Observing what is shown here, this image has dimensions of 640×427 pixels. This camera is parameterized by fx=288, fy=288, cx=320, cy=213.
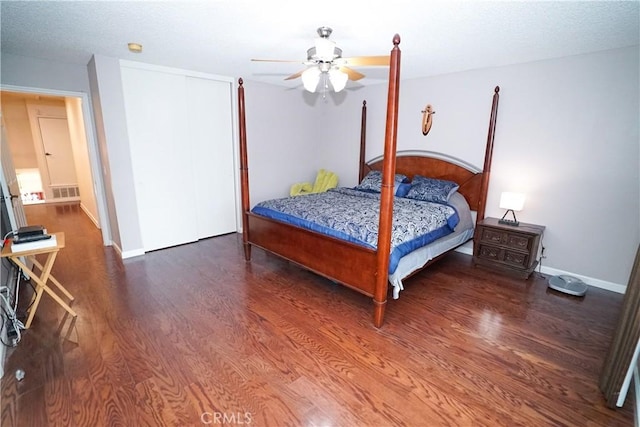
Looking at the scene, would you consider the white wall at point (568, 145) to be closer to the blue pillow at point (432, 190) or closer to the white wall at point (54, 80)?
the blue pillow at point (432, 190)

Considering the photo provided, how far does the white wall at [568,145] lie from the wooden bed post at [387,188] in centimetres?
236

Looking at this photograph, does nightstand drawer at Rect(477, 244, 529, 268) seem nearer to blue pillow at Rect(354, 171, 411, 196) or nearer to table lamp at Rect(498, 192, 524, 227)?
table lamp at Rect(498, 192, 524, 227)

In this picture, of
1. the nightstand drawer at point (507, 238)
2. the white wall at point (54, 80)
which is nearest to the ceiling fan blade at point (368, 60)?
the nightstand drawer at point (507, 238)

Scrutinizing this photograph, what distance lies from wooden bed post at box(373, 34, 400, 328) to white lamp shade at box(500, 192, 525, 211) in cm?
204

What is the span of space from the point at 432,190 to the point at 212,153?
3.31m

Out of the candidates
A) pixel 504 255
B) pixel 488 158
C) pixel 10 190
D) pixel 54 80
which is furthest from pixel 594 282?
pixel 54 80

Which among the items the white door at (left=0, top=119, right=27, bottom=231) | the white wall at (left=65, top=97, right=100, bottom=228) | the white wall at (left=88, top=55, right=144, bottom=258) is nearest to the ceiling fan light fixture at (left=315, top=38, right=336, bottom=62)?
the white wall at (left=88, top=55, right=144, bottom=258)

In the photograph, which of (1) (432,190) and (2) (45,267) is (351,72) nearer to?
(1) (432,190)

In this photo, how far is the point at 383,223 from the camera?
7.25 ft

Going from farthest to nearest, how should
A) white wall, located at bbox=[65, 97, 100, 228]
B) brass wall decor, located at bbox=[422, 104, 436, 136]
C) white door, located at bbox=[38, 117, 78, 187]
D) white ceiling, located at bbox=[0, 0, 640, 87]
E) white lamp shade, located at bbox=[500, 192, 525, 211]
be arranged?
white door, located at bbox=[38, 117, 78, 187] → white wall, located at bbox=[65, 97, 100, 228] → brass wall decor, located at bbox=[422, 104, 436, 136] → white lamp shade, located at bbox=[500, 192, 525, 211] → white ceiling, located at bbox=[0, 0, 640, 87]

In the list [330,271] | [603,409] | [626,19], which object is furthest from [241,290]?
[626,19]

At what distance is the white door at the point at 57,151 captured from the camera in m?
6.94

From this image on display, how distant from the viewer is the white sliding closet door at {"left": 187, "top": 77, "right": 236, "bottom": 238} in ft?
13.9

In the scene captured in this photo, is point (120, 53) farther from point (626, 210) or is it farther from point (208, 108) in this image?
point (626, 210)
